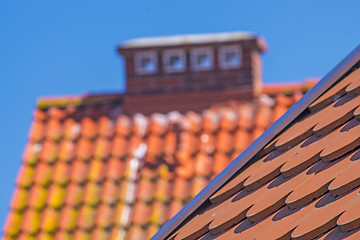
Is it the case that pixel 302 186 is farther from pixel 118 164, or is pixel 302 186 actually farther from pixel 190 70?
pixel 190 70

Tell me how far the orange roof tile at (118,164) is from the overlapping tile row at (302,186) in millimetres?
3641

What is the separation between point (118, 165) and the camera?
7.32 meters

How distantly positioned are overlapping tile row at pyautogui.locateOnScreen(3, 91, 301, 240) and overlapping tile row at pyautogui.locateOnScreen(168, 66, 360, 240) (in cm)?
365

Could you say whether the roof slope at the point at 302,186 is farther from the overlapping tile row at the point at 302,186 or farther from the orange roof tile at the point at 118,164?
the orange roof tile at the point at 118,164

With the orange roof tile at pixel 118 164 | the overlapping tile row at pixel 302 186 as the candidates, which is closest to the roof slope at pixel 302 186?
the overlapping tile row at pixel 302 186

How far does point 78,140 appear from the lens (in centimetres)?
770

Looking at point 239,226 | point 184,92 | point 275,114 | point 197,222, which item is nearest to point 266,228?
point 239,226

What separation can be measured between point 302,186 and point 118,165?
474 cm

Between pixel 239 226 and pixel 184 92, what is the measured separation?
211 inches

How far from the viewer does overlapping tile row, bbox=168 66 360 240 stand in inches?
97.7

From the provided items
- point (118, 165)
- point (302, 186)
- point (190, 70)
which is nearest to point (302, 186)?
point (302, 186)

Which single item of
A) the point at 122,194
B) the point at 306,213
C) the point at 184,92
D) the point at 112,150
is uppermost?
the point at 184,92

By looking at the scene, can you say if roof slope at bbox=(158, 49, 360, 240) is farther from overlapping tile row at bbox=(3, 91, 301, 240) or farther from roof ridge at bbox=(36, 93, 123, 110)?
roof ridge at bbox=(36, 93, 123, 110)

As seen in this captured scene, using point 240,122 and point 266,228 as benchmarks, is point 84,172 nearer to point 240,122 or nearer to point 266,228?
point 240,122
